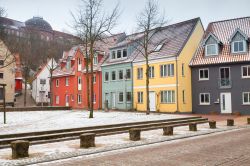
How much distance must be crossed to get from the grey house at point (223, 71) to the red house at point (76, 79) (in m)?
15.5

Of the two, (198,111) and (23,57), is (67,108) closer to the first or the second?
(198,111)

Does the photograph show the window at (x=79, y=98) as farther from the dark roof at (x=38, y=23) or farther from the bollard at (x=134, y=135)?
the dark roof at (x=38, y=23)

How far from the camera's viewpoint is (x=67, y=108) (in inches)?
1642

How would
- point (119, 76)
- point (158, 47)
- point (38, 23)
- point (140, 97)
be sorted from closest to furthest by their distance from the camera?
point (158, 47) < point (140, 97) < point (119, 76) < point (38, 23)

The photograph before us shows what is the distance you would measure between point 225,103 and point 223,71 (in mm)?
3608

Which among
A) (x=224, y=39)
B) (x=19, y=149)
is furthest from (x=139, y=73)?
(x=19, y=149)

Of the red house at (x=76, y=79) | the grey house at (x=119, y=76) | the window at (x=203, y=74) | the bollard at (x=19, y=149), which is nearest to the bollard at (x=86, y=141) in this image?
the bollard at (x=19, y=149)

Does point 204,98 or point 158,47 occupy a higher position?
point 158,47

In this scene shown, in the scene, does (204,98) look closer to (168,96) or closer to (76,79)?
(168,96)

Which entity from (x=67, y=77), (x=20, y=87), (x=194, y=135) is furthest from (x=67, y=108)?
(x=20, y=87)

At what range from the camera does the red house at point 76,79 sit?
158ft

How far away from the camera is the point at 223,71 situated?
35.7m

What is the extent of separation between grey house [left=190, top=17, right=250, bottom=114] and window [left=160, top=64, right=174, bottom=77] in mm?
2570

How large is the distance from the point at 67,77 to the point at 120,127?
121ft
